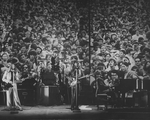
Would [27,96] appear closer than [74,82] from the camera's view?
Yes

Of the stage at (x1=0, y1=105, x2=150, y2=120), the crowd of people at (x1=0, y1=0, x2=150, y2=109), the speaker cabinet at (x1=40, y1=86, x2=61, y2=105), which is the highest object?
the crowd of people at (x1=0, y1=0, x2=150, y2=109)

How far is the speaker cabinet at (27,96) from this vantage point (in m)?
7.38

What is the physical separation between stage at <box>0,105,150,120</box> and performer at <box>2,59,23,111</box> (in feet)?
0.78

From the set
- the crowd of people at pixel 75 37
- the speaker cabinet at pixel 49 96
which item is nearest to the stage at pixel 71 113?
the speaker cabinet at pixel 49 96

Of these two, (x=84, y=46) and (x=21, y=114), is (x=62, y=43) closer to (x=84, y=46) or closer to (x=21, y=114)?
(x=84, y=46)

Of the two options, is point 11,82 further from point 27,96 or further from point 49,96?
point 49,96

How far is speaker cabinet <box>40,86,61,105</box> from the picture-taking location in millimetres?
7379

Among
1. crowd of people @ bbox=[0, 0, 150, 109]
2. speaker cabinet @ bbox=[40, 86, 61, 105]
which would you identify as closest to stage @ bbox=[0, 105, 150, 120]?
speaker cabinet @ bbox=[40, 86, 61, 105]

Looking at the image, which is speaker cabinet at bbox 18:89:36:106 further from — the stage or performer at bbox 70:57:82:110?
performer at bbox 70:57:82:110

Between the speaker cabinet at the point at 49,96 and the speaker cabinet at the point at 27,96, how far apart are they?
281 millimetres

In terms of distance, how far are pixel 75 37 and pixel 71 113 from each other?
7.96 feet

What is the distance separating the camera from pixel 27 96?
7.38 metres

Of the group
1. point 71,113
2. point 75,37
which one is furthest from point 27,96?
point 75,37

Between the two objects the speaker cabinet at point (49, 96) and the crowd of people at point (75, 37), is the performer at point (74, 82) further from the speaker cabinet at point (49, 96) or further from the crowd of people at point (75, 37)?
the speaker cabinet at point (49, 96)
